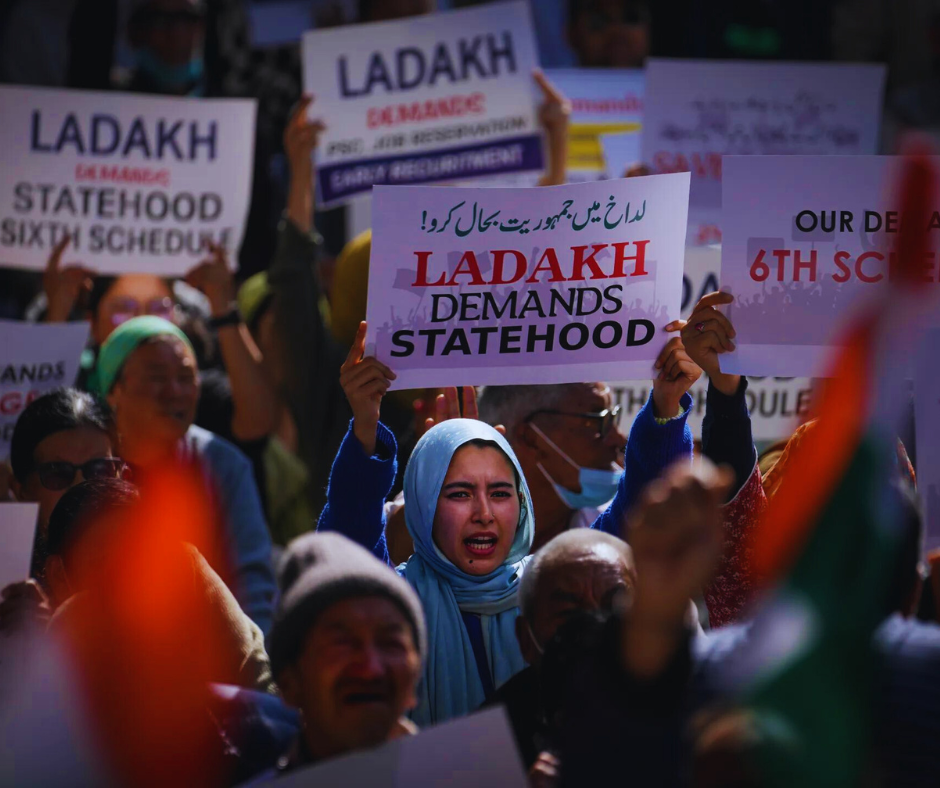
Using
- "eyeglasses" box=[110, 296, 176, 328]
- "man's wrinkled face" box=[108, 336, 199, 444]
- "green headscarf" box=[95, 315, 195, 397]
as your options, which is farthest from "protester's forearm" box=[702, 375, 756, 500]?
"eyeglasses" box=[110, 296, 176, 328]

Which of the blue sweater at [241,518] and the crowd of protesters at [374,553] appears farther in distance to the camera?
the blue sweater at [241,518]

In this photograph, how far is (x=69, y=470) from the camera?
427 centimetres

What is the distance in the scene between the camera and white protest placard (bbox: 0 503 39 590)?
3707mm

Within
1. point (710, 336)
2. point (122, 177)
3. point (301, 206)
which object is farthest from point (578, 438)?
point (122, 177)

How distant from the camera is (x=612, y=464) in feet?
15.4

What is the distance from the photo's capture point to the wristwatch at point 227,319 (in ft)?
19.1

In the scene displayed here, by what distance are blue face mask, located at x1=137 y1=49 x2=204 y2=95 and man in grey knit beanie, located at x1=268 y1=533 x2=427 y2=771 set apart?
486 centimetres

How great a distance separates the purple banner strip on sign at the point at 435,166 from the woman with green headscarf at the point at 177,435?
178 cm

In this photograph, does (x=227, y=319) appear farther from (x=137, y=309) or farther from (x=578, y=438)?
(x=578, y=438)

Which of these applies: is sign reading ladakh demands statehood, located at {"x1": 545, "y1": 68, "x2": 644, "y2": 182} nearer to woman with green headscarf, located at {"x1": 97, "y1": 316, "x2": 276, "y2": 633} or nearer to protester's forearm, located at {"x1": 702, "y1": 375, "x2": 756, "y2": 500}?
woman with green headscarf, located at {"x1": 97, "y1": 316, "x2": 276, "y2": 633}

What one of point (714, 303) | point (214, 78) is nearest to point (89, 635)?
point (714, 303)

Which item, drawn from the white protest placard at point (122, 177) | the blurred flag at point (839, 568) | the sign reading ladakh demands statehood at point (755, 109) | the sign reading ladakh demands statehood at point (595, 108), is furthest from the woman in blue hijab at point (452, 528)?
the sign reading ladakh demands statehood at point (595, 108)

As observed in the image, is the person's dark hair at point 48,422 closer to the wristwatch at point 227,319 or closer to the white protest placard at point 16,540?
the white protest placard at point 16,540

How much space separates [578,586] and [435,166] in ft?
13.4
